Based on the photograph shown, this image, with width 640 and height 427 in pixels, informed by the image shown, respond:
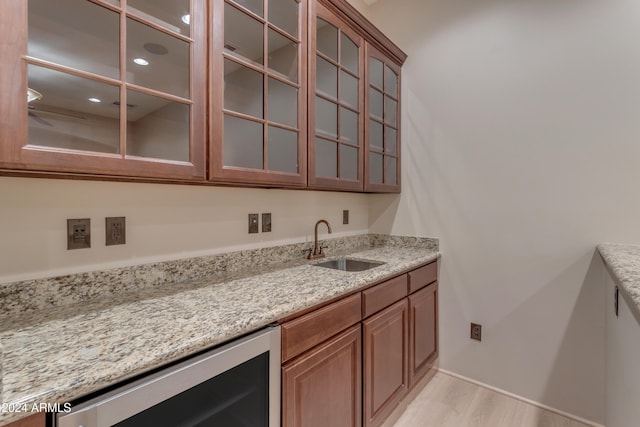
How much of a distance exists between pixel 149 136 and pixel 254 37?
652 millimetres

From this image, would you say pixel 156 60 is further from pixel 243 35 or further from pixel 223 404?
pixel 223 404

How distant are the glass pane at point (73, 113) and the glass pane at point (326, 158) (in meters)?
0.96

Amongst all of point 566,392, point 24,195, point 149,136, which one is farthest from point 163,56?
point 566,392

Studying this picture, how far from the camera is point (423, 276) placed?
2.13m

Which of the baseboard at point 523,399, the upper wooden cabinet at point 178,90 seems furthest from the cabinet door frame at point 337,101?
the baseboard at point 523,399

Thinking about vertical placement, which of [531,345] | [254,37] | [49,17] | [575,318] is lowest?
[531,345]

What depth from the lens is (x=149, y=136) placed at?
1069mm

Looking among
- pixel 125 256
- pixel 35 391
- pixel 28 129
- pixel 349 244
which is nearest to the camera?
pixel 35 391

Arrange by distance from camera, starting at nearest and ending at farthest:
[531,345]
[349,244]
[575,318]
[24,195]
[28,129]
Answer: [28,129], [24,195], [575,318], [531,345], [349,244]

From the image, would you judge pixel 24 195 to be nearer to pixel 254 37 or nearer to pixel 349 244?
pixel 254 37

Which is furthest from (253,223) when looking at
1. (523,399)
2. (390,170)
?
(523,399)

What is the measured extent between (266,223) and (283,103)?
69cm

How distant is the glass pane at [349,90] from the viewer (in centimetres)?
191

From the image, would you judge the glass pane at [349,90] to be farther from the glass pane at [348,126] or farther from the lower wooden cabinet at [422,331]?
the lower wooden cabinet at [422,331]
